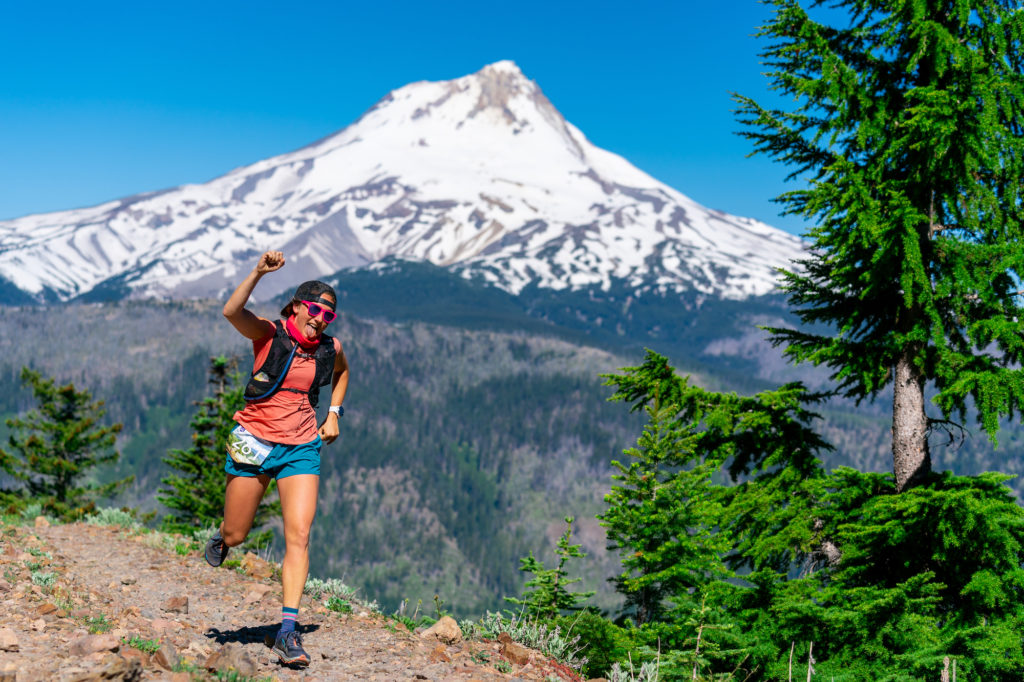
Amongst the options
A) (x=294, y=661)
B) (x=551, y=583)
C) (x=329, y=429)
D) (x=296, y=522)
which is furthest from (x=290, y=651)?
(x=551, y=583)

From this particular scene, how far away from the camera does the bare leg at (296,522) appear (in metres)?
5.46

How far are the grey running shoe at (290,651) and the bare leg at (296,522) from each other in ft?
0.71

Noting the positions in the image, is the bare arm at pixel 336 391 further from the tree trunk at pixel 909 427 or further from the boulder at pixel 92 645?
the tree trunk at pixel 909 427

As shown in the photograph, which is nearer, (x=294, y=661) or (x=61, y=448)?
(x=294, y=661)

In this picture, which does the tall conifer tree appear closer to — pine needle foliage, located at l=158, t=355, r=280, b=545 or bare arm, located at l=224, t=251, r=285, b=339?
bare arm, located at l=224, t=251, r=285, b=339

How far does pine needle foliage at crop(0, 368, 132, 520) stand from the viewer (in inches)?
1287

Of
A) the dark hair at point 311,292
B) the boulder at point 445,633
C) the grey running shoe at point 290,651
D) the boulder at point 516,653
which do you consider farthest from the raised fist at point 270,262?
the boulder at point 516,653

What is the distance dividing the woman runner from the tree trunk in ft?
20.5

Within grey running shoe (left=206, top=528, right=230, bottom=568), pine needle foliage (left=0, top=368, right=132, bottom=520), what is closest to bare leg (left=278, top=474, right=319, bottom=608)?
grey running shoe (left=206, top=528, right=230, bottom=568)

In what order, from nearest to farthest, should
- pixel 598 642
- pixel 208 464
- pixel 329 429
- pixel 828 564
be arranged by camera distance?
pixel 329 429 → pixel 598 642 → pixel 828 564 → pixel 208 464

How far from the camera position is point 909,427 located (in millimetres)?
8266

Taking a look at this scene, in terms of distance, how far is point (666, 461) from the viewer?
41.0 ft

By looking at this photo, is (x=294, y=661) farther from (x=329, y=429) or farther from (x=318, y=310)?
(x=318, y=310)

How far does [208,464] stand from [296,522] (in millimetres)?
26012
